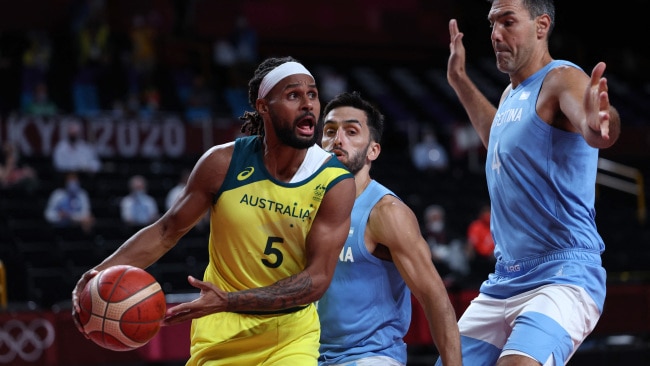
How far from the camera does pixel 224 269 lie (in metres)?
4.70

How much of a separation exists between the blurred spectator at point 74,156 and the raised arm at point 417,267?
38.2 feet

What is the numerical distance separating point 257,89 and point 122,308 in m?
1.34

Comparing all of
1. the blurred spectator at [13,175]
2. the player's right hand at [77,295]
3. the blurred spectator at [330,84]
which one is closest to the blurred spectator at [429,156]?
the blurred spectator at [330,84]

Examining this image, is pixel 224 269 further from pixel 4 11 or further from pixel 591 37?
pixel 591 37

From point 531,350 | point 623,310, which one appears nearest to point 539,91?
point 531,350

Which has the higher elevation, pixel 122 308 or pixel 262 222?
pixel 262 222

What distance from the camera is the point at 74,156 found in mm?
16234

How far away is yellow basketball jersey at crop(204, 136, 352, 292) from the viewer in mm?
4609

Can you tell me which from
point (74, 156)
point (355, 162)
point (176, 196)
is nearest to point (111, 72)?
point (74, 156)

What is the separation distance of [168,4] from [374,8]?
6.66 meters

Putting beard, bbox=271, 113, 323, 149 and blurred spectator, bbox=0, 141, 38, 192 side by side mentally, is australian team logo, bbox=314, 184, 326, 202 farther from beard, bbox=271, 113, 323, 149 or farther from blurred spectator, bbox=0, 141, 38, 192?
blurred spectator, bbox=0, 141, 38, 192

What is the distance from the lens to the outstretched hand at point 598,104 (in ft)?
14.1

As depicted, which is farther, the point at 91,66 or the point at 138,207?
the point at 91,66

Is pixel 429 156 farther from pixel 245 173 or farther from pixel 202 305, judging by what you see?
pixel 202 305
